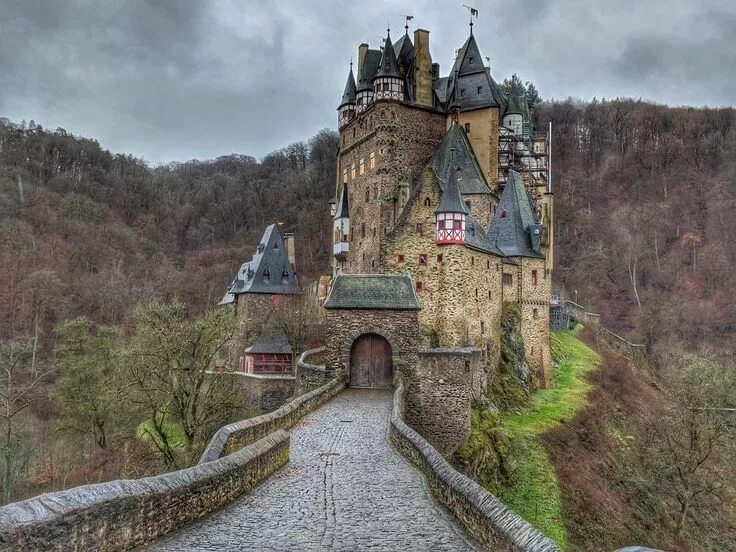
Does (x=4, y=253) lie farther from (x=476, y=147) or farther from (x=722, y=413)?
(x=722, y=413)

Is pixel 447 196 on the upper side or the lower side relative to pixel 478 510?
upper

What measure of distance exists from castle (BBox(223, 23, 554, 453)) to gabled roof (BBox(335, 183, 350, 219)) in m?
Result: 0.10

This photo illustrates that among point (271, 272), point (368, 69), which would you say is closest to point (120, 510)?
point (368, 69)

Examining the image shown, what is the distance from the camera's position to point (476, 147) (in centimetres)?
3934

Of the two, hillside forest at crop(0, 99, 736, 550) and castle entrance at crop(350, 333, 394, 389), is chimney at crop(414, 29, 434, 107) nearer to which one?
hillside forest at crop(0, 99, 736, 550)

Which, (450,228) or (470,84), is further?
(470,84)

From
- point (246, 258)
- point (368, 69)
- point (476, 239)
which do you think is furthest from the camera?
point (246, 258)

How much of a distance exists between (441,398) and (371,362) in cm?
283

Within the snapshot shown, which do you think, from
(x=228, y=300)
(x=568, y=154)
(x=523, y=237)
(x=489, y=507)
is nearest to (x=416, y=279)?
(x=523, y=237)

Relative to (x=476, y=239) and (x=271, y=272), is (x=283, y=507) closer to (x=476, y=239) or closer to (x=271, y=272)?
(x=476, y=239)

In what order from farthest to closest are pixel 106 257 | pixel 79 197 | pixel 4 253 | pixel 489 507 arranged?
pixel 79 197, pixel 106 257, pixel 4 253, pixel 489 507

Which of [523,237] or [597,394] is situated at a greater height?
[523,237]

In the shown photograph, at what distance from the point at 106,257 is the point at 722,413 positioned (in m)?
62.2

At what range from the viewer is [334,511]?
888cm
